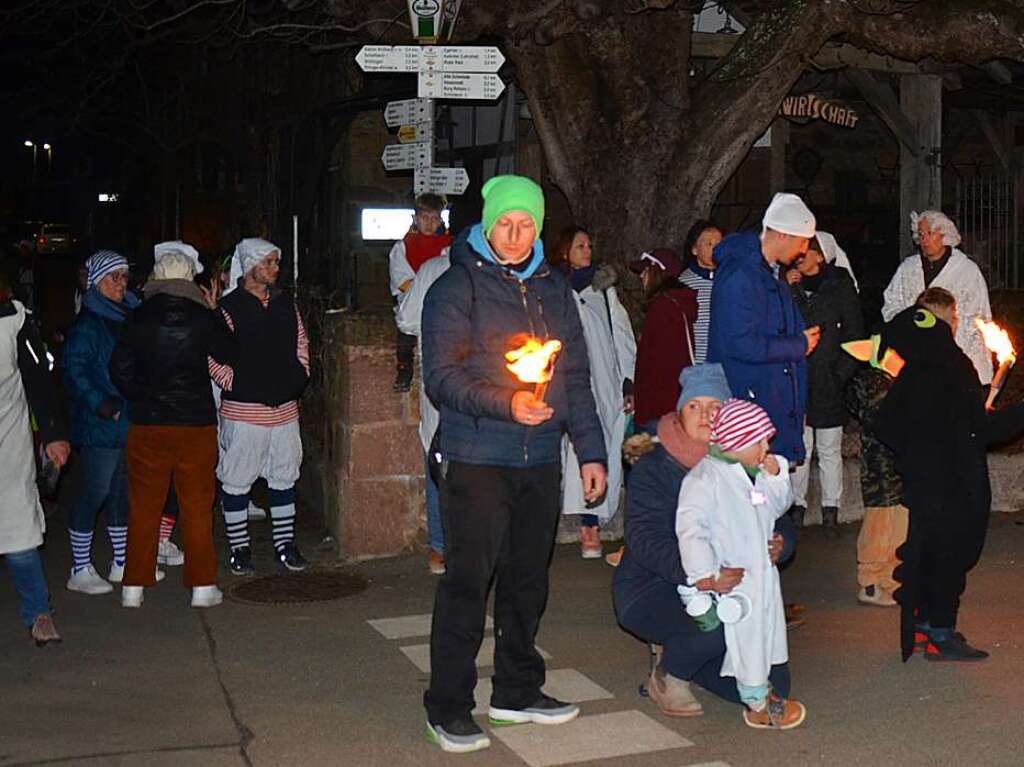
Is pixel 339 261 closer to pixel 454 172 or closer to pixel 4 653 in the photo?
pixel 454 172

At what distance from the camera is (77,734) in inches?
224

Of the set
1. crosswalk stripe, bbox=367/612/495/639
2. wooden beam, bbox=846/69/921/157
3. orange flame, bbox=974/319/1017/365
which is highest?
wooden beam, bbox=846/69/921/157

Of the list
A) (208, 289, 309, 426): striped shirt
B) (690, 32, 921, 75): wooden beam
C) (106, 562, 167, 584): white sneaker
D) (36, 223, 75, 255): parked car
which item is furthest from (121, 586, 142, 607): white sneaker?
(36, 223, 75, 255): parked car

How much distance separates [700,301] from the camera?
8.32 m

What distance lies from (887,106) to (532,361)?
1132 cm

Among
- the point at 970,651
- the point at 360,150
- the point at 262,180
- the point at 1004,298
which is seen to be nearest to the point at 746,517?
the point at 970,651

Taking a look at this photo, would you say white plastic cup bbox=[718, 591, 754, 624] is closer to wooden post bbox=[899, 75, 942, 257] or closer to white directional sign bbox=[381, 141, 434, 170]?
white directional sign bbox=[381, 141, 434, 170]

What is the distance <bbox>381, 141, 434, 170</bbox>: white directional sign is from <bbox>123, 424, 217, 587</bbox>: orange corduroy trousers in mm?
2810

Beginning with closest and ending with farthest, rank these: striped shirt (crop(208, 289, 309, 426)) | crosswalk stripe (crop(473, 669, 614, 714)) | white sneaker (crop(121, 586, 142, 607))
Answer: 1. crosswalk stripe (crop(473, 669, 614, 714))
2. white sneaker (crop(121, 586, 142, 607))
3. striped shirt (crop(208, 289, 309, 426))

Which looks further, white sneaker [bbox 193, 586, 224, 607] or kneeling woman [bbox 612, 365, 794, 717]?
white sneaker [bbox 193, 586, 224, 607]

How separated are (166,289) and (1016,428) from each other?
4271 millimetres

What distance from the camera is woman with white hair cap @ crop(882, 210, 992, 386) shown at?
Result: 8.84 metres

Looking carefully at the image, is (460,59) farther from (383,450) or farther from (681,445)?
(681,445)

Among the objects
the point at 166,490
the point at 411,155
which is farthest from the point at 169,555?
the point at 411,155
